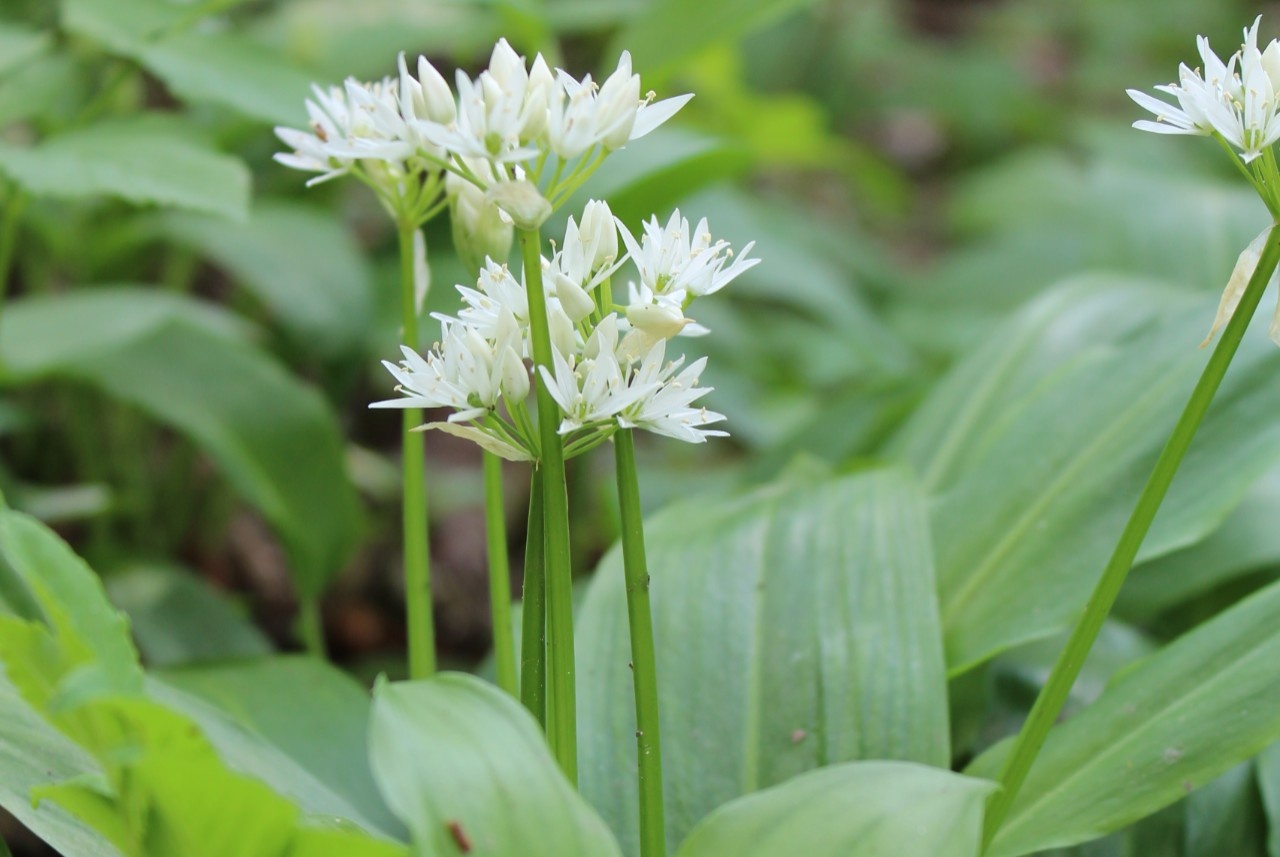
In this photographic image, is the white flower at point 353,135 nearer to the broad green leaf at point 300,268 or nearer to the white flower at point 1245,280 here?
the white flower at point 1245,280

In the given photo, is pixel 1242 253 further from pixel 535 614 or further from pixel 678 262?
pixel 535 614

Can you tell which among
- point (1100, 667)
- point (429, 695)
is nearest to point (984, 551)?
point (1100, 667)

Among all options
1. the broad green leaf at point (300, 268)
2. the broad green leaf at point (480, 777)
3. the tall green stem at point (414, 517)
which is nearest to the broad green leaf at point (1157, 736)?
the broad green leaf at point (480, 777)

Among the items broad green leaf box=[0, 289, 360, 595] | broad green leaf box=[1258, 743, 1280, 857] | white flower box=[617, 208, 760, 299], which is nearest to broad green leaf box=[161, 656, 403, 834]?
broad green leaf box=[0, 289, 360, 595]

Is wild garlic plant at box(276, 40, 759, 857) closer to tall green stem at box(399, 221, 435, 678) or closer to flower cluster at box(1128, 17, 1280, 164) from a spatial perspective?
tall green stem at box(399, 221, 435, 678)

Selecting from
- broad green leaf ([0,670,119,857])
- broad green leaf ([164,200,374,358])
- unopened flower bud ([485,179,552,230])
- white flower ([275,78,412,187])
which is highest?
broad green leaf ([164,200,374,358])

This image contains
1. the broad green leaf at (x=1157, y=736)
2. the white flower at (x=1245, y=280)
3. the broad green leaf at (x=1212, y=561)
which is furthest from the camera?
the broad green leaf at (x=1212, y=561)

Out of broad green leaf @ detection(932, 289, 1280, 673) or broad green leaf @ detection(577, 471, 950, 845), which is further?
broad green leaf @ detection(932, 289, 1280, 673)
